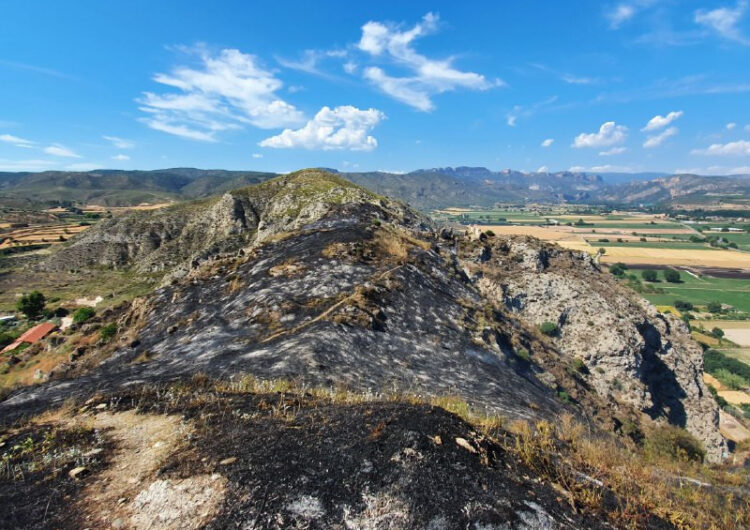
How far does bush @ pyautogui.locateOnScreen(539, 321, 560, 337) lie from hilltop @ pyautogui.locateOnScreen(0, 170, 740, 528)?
0.20 meters

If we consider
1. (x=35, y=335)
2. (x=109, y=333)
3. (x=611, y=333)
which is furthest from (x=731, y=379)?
(x=35, y=335)

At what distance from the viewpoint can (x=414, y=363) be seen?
15453 millimetres

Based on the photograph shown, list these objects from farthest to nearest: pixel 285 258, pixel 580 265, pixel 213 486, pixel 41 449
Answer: pixel 580 265, pixel 285 258, pixel 41 449, pixel 213 486

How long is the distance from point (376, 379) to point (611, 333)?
27645mm

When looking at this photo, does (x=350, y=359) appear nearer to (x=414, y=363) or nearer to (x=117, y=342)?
(x=414, y=363)

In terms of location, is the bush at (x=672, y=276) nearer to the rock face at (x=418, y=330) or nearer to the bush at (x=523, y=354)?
the rock face at (x=418, y=330)

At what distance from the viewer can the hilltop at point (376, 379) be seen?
568 cm

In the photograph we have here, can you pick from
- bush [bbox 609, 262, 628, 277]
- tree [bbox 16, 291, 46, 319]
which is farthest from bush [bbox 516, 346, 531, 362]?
bush [bbox 609, 262, 628, 277]

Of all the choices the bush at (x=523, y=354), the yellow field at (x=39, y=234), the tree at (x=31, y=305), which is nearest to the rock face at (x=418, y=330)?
the bush at (x=523, y=354)

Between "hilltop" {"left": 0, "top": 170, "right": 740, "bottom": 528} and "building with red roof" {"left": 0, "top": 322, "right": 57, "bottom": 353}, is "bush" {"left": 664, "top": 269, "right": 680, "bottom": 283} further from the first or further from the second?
"building with red roof" {"left": 0, "top": 322, "right": 57, "bottom": 353}

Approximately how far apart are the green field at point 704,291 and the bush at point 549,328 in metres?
96.1

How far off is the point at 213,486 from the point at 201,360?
387 inches

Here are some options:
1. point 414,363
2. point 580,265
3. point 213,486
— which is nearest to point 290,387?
point 213,486

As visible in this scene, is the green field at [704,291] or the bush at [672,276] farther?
the bush at [672,276]
